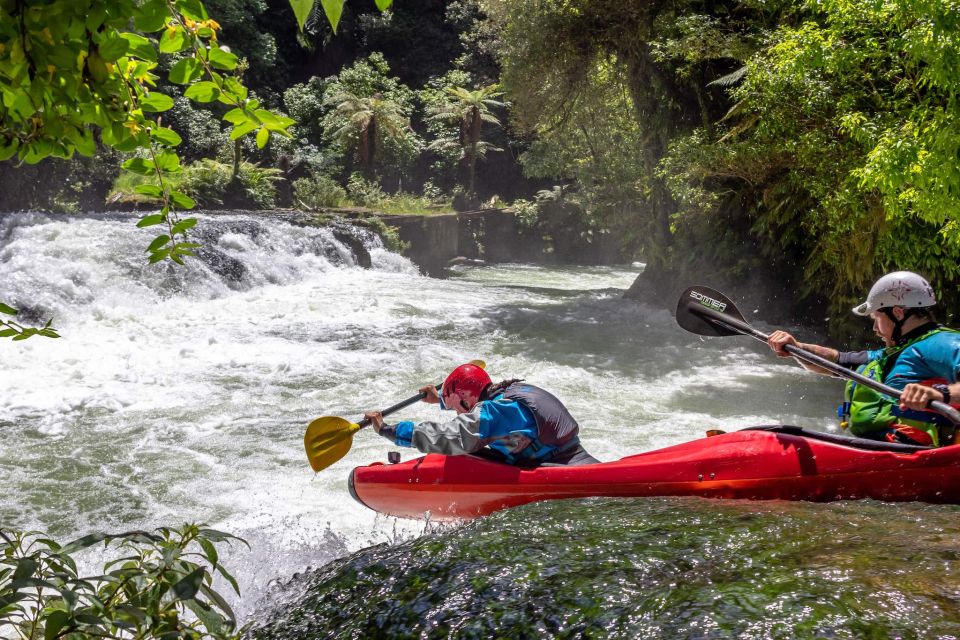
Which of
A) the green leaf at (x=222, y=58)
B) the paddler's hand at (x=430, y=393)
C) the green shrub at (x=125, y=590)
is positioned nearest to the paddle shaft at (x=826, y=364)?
the paddler's hand at (x=430, y=393)

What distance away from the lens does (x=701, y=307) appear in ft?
13.8

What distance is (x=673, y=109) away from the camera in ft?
39.9

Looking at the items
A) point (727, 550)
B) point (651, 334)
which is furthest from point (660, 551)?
point (651, 334)

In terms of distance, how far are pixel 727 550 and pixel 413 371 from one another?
6.11m

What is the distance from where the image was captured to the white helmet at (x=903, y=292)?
10.7 ft

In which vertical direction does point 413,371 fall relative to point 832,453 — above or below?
below

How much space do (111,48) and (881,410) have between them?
11.1 feet

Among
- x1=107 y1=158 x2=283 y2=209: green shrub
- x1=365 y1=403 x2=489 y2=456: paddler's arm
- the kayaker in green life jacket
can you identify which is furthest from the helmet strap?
x1=107 y1=158 x2=283 y2=209: green shrub

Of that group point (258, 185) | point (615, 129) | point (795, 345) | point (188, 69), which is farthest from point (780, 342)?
point (258, 185)

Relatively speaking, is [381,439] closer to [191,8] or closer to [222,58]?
[222,58]

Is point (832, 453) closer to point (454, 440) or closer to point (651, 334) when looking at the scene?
point (454, 440)

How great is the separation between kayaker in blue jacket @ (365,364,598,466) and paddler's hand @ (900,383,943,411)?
1.43 meters

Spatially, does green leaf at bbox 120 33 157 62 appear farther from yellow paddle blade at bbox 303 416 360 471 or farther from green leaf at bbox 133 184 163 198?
yellow paddle blade at bbox 303 416 360 471

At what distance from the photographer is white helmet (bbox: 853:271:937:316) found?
325 cm
